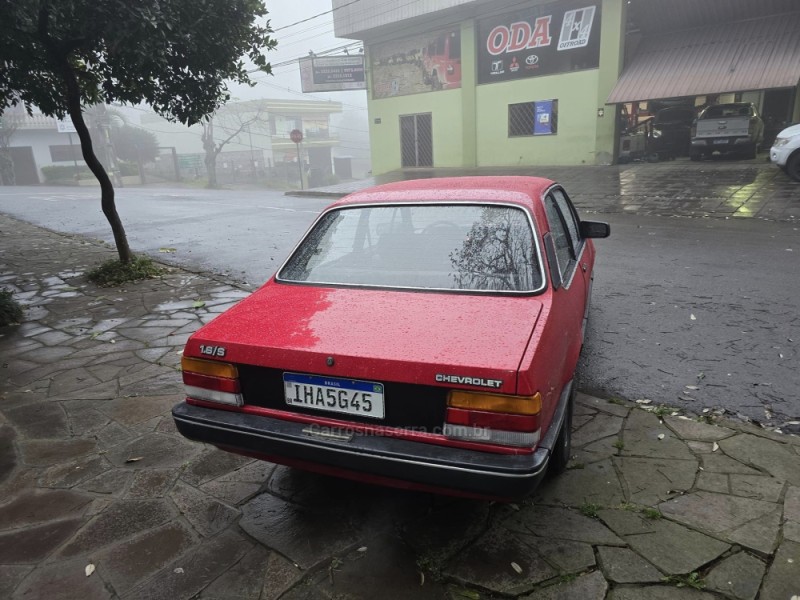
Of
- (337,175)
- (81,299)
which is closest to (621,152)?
(81,299)

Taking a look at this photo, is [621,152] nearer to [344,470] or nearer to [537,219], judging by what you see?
[537,219]

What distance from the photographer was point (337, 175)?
52.9m

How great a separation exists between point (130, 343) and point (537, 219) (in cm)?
396

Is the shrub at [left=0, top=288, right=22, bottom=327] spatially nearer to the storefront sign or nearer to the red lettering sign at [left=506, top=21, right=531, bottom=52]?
the storefront sign

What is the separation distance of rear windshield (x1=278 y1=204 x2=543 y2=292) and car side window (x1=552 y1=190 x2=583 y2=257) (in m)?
0.97

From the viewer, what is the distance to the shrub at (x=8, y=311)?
5703 mm

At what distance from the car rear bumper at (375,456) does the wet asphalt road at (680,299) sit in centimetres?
205

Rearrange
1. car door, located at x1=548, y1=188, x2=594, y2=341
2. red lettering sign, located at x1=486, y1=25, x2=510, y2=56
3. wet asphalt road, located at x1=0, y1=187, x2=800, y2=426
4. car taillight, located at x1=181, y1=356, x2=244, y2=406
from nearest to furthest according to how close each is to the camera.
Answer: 1. car taillight, located at x1=181, y1=356, x2=244, y2=406
2. car door, located at x1=548, y1=188, x2=594, y2=341
3. wet asphalt road, located at x1=0, y1=187, x2=800, y2=426
4. red lettering sign, located at x1=486, y1=25, x2=510, y2=56

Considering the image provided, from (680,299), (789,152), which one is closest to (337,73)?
(789,152)

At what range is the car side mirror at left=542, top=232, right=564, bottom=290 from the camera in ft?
9.12

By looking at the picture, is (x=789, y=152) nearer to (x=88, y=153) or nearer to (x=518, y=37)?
(x=518, y=37)

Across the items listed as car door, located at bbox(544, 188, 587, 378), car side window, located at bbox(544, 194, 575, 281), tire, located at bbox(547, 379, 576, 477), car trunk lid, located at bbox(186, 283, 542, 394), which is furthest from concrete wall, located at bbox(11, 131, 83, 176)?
tire, located at bbox(547, 379, 576, 477)

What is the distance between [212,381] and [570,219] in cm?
282

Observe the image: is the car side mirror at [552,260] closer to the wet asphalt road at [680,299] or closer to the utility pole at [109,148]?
the wet asphalt road at [680,299]
